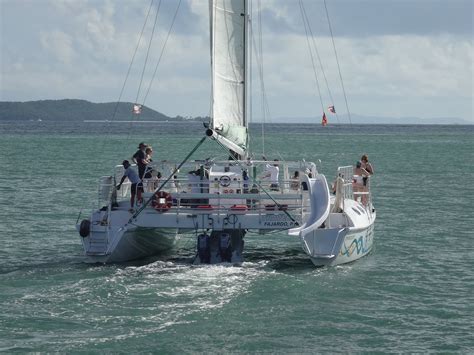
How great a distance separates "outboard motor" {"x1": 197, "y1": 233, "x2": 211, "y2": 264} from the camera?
20406 millimetres

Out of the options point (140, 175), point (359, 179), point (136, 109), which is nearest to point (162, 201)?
point (140, 175)

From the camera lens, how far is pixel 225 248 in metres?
20.3

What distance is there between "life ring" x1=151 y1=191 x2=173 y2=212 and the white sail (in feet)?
8.23

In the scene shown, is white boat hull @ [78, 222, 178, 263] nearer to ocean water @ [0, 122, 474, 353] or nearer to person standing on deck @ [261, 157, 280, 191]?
ocean water @ [0, 122, 474, 353]

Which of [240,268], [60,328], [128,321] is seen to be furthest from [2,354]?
[240,268]

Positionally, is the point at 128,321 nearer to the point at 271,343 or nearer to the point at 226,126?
the point at 271,343

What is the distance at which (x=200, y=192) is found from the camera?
2125 centimetres

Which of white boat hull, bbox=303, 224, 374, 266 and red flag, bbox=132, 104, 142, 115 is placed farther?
red flag, bbox=132, 104, 142, 115

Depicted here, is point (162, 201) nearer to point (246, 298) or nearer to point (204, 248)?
point (204, 248)

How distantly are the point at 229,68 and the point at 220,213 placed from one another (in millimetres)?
4621

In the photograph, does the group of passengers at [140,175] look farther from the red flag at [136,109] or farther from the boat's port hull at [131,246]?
the red flag at [136,109]

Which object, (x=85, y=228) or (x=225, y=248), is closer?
(x=85, y=228)

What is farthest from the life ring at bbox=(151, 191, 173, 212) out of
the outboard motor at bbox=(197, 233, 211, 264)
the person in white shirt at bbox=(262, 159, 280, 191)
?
the person in white shirt at bbox=(262, 159, 280, 191)

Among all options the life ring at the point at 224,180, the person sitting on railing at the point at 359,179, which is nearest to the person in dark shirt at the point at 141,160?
the life ring at the point at 224,180
